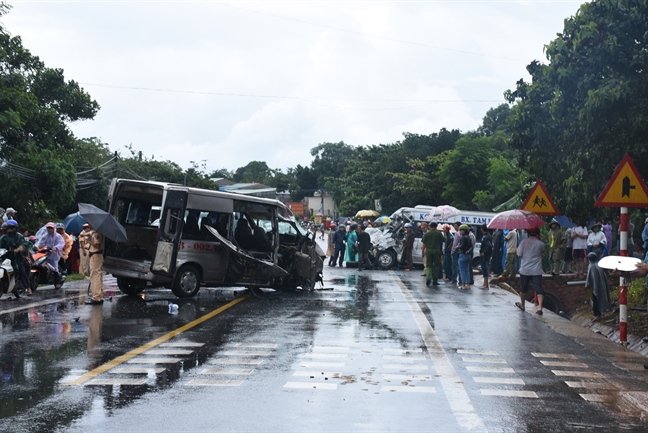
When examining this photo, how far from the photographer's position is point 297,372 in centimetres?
874

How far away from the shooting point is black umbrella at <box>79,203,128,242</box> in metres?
15.3

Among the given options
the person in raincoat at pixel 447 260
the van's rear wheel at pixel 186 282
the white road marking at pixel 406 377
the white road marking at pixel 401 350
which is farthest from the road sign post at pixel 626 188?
the person in raincoat at pixel 447 260

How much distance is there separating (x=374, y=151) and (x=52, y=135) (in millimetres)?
53494

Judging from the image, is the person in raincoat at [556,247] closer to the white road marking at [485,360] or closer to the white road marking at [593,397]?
the white road marking at [485,360]

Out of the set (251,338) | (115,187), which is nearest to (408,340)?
(251,338)

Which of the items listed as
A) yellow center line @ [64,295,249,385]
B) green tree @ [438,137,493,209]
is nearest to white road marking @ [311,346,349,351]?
yellow center line @ [64,295,249,385]

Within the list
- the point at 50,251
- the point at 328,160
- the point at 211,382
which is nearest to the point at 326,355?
the point at 211,382

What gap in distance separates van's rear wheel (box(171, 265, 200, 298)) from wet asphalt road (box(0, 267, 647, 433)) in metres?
1.40

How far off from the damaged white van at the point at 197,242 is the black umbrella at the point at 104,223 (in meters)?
1.04

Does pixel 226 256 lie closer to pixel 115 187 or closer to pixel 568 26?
pixel 115 187

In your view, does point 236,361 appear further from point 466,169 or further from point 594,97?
point 466,169

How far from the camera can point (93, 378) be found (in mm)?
8180

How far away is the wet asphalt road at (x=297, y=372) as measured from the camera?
662cm

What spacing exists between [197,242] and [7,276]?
12.4 ft
